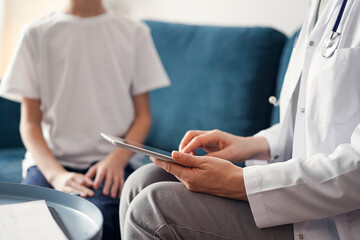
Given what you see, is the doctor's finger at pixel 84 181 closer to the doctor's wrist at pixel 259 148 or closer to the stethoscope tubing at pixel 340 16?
the doctor's wrist at pixel 259 148

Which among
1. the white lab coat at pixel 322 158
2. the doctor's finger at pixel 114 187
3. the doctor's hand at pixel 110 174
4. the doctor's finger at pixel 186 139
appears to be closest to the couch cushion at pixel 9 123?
the doctor's hand at pixel 110 174

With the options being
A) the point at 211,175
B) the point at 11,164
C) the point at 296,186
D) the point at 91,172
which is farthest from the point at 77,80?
the point at 296,186

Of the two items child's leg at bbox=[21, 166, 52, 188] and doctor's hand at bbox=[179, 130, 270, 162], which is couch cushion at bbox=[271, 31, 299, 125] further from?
child's leg at bbox=[21, 166, 52, 188]

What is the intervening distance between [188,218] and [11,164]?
101cm

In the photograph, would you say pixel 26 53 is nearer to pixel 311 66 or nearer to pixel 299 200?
pixel 311 66

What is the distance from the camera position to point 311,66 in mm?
1019

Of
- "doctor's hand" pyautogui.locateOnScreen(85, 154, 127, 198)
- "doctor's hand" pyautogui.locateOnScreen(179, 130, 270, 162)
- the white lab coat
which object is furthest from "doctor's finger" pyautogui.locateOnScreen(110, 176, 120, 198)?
the white lab coat

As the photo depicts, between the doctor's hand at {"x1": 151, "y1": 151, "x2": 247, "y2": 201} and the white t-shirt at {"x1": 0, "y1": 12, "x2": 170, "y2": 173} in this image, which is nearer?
the doctor's hand at {"x1": 151, "y1": 151, "x2": 247, "y2": 201}

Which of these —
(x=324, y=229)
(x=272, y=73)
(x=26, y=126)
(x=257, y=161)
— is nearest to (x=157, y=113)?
(x=272, y=73)

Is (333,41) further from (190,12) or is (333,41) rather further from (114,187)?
(190,12)

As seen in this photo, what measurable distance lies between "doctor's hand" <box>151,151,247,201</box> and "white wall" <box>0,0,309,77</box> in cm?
129

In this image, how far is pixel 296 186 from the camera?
2.81 feet

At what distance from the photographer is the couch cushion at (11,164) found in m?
1.56

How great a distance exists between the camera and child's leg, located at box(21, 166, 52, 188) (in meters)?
1.37
